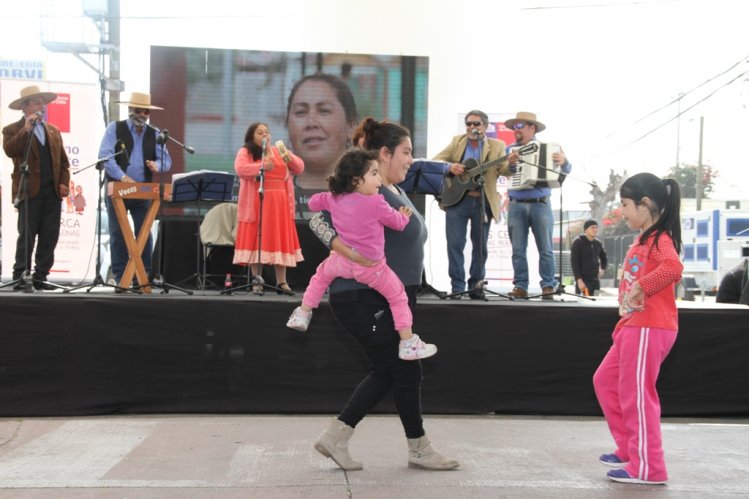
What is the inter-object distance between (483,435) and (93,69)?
2065 cm

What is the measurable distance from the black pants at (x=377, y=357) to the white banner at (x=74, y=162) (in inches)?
370

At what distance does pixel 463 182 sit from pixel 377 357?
3.82 metres

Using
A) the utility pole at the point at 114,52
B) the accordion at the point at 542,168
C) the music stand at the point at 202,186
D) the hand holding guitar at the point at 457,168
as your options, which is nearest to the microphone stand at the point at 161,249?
the music stand at the point at 202,186

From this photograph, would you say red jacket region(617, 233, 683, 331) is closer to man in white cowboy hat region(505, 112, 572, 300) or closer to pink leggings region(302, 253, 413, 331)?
pink leggings region(302, 253, 413, 331)

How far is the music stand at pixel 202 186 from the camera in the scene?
8383 mm

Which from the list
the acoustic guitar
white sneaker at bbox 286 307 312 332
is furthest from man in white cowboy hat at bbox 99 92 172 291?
white sneaker at bbox 286 307 312 332

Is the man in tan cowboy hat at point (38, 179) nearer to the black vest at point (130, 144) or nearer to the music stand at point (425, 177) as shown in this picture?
the black vest at point (130, 144)

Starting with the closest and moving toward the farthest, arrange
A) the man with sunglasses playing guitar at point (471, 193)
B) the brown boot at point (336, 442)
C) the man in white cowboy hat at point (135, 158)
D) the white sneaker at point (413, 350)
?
the white sneaker at point (413, 350) → the brown boot at point (336, 442) → the man with sunglasses playing guitar at point (471, 193) → the man in white cowboy hat at point (135, 158)

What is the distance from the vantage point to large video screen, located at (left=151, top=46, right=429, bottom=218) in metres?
10.5

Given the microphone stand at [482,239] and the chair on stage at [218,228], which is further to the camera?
the chair on stage at [218,228]

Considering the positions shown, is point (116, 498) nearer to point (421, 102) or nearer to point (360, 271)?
Result: point (360, 271)

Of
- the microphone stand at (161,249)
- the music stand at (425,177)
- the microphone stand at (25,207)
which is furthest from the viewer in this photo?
the music stand at (425,177)

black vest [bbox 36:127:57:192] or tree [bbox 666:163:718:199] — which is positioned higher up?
tree [bbox 666:163:718:199]

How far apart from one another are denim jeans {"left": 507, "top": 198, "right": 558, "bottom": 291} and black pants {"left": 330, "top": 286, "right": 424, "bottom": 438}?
381 centimetres
